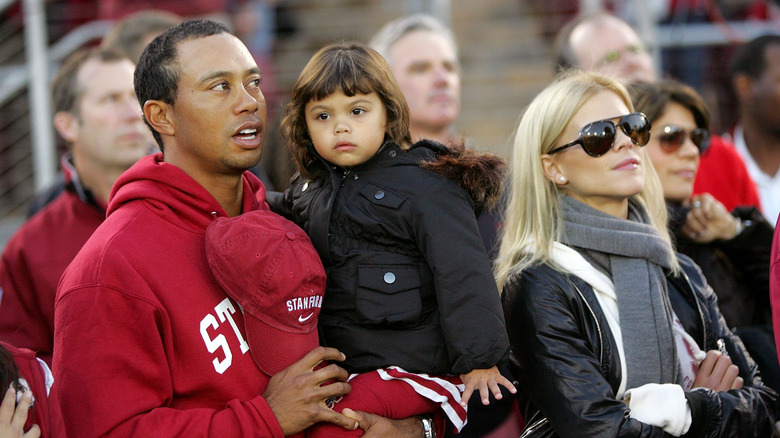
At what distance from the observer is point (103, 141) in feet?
15.5

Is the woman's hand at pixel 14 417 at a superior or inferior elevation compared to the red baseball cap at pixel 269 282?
inferior

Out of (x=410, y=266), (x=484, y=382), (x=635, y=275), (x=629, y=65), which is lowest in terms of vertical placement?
(x=484, y=382)

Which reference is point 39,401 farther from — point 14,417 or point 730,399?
point 730,399

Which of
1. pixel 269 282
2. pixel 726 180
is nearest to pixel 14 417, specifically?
pixel 269 282

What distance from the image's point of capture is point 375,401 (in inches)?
115

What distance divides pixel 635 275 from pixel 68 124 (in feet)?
10.4

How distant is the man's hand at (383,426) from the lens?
113 inches

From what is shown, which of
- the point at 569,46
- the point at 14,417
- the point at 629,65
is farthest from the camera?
the point at 569,46

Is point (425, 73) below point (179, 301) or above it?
above

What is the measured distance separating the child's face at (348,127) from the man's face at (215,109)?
0.23m

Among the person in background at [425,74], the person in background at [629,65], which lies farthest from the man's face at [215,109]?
the person in background at [629,65]

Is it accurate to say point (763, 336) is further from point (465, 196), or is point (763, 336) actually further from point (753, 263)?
point (465, 196)

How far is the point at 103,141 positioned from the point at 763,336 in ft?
11.1

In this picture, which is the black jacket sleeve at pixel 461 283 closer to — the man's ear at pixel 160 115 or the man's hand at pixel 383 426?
the man's hand at pixel 383 426
